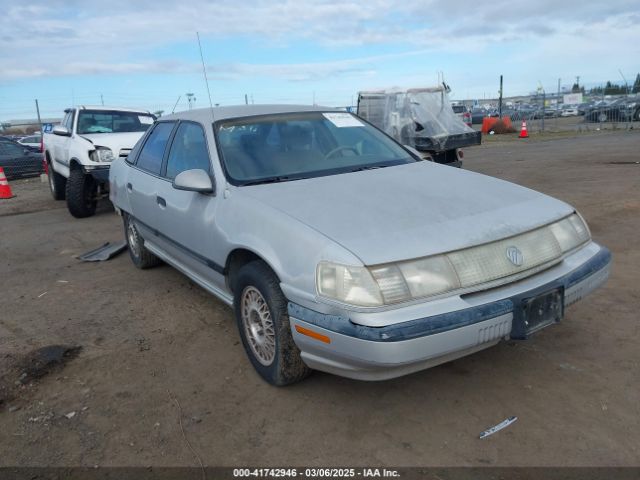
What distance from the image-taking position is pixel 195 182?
329 centimetres

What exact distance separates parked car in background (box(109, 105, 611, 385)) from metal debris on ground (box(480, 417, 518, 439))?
43 cm

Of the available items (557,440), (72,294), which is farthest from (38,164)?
(557,440)

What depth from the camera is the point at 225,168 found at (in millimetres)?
3387

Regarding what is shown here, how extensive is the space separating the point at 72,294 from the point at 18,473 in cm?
256

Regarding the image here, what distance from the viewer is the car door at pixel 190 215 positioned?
337 centimetres

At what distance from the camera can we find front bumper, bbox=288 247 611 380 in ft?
7.57

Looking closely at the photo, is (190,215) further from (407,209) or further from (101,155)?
(101,155)

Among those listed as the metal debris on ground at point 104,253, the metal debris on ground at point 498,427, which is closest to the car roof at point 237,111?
the metal debris on ground at point 104,253

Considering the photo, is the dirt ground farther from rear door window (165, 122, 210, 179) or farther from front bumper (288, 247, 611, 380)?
rear door window (165, 122, 210, 179)

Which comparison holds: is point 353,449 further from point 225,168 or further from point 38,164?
point 38,164

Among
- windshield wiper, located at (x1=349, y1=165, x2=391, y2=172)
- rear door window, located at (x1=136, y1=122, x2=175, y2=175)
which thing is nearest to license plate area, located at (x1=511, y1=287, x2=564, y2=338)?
windshield wiper, located at (x1=349, y1=165, x2=391, y2=172)

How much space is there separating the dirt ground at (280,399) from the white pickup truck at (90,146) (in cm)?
380

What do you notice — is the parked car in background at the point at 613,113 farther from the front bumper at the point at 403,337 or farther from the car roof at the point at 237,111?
the front bumper at the point at 403,337

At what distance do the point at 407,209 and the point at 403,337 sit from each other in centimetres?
76
